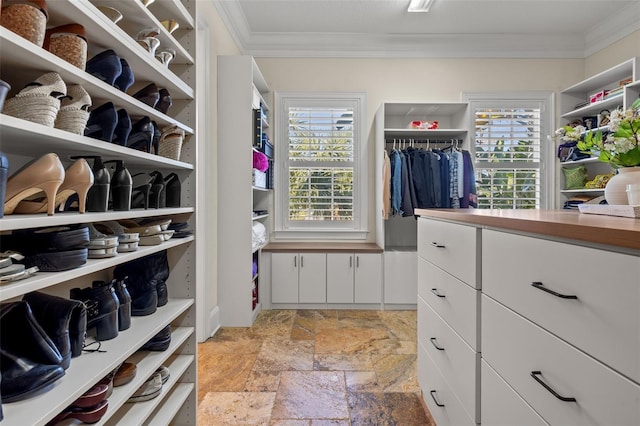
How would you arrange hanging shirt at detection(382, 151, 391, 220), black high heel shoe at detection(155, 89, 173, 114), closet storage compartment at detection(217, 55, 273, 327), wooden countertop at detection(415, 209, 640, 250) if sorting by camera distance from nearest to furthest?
wooden countertop at detection(415, 209, 640, 250)
black high heel shoe at detection(155, 89, 173, 114)
closet storage compartment at detection(217, 55, 273, 327)
hanging shirt at detection(382, 151, 391, 220)

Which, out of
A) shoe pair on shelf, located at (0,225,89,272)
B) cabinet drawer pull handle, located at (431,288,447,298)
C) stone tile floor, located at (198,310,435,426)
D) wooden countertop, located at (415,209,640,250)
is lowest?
stone tile floor, located at (198,310,435,426)

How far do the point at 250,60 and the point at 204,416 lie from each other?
2500 mm

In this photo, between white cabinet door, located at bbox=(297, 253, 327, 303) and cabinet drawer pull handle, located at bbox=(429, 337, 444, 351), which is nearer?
cabinet drawer pull handle, located at bbox=(429, 337, 444, 351)

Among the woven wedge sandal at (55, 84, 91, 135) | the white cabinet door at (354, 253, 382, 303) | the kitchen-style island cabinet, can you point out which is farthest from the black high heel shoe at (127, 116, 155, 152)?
the white cabinet door at (354, 253, 382, 303)

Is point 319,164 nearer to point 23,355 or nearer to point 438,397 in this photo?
point 438,397

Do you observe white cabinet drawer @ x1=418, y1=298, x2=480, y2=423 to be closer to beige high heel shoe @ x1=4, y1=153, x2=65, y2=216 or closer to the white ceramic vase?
the white ceramic vase

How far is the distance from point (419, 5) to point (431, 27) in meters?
0.53

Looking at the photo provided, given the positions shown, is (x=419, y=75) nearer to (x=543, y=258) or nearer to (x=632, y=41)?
(x=632, y=41)

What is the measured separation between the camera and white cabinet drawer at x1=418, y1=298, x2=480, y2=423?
112 centimetres

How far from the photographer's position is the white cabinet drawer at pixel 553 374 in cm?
60

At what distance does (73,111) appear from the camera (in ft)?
2.87

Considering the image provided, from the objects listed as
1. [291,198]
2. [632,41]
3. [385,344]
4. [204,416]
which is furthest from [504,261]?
[632,41]

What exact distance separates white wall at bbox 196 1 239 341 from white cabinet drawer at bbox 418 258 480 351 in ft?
5.27

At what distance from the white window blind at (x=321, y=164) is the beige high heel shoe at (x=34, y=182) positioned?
298 centimetres
